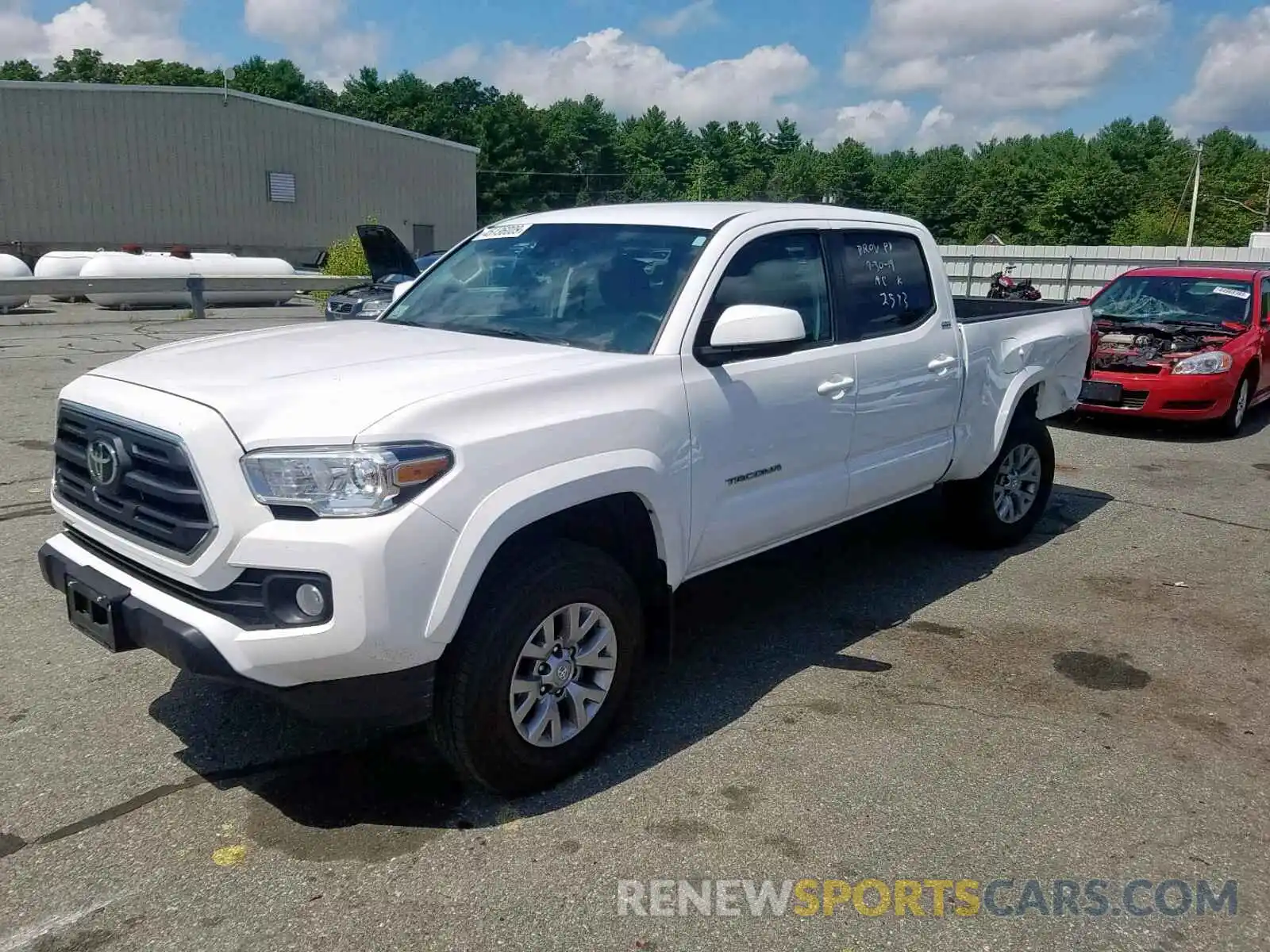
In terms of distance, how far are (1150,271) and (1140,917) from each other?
34.1 ft

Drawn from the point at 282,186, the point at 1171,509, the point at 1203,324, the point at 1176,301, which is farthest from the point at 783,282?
the point at 282,186

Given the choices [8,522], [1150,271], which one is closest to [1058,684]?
[8,522]

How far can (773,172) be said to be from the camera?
104m

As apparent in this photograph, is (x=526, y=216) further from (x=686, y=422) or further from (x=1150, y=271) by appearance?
Answer: (x=1150, y=271)

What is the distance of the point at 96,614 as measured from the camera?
329 cm

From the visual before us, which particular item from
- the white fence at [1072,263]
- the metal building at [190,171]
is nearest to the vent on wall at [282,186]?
the metal building at [190,171]

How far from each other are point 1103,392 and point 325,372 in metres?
8.79

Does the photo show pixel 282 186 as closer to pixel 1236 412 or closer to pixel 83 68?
pixel 1236 412

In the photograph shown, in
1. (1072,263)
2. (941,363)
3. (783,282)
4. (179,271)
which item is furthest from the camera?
(1072,263)

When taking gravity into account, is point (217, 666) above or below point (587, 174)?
below

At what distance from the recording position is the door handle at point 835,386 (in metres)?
4.46

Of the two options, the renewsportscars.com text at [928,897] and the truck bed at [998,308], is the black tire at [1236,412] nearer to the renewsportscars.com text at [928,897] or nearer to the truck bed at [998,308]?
the truck bed at [998,308]

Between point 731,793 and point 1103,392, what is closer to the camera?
point 731,793

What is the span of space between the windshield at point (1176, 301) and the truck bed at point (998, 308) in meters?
4.52
